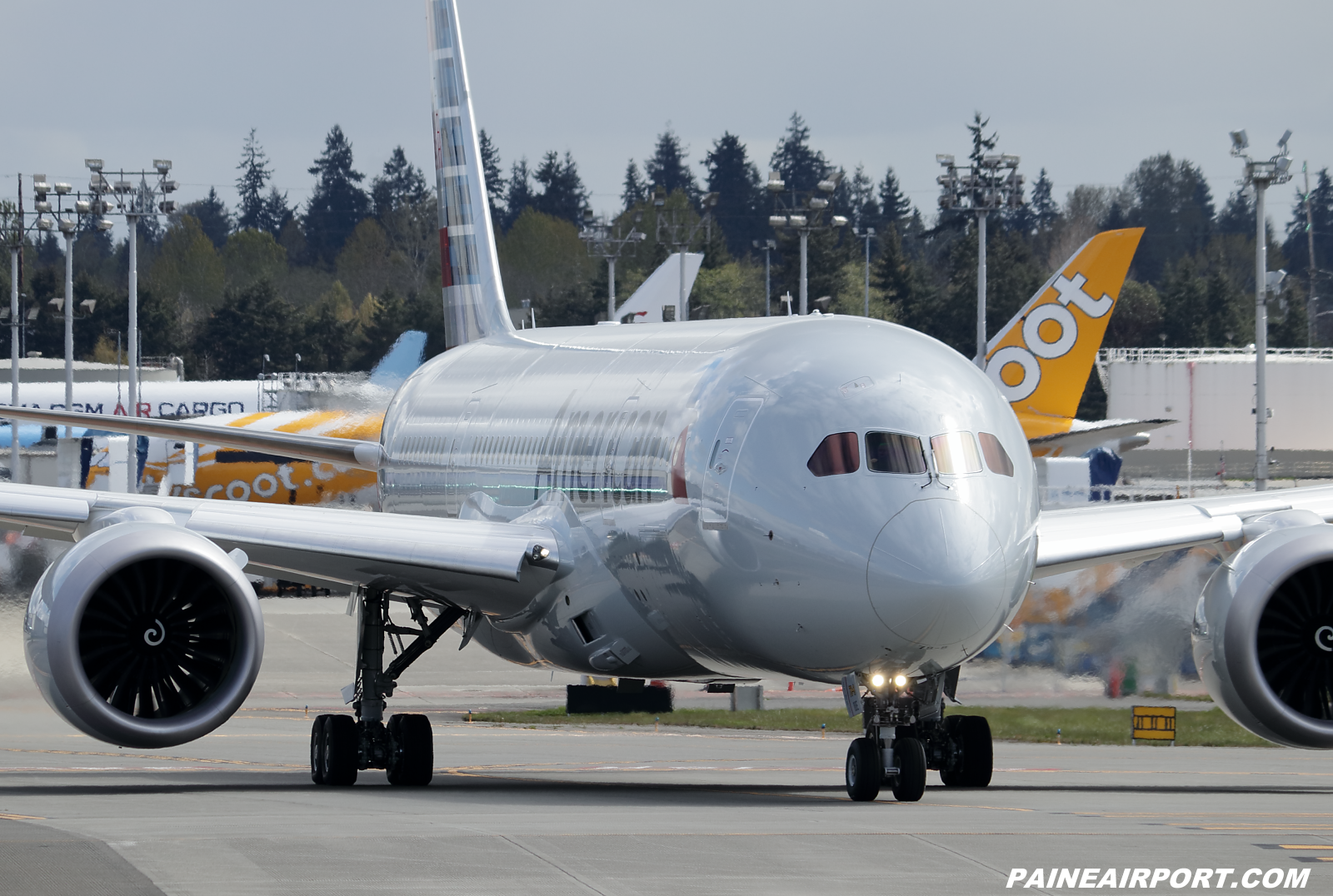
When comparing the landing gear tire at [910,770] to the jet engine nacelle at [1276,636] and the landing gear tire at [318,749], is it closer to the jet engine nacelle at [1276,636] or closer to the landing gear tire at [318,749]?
the jet engine nacelle at [1276,636]

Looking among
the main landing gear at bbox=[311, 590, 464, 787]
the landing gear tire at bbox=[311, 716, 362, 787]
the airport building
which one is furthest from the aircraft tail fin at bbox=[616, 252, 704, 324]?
the airport building

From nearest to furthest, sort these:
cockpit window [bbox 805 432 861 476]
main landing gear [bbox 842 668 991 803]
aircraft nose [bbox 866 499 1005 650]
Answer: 1. aircraft nose [bbox 866 499 1005 650]
2. cockpit window [bbox 805 432 861 476]
3. main landing gear [bbox 842 668 991 803]

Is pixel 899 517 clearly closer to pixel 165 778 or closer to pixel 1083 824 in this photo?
pixel 1083 824

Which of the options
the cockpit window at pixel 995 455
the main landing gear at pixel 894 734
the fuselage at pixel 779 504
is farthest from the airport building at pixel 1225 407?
the cockpit window at pixel 995 455

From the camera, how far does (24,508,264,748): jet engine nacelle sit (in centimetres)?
1655

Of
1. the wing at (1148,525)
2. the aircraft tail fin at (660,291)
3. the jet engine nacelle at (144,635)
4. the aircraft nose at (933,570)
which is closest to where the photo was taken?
Answer: the aircraft nose at (933,570)

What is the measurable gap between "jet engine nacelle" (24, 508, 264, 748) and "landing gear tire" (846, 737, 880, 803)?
481cm

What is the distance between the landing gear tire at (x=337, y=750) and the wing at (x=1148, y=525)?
21.9ft

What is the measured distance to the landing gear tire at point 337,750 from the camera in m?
20.3

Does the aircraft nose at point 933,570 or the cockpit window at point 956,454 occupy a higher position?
the cockpit window at point 956,454

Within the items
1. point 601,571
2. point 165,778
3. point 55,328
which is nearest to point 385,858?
point 601,571

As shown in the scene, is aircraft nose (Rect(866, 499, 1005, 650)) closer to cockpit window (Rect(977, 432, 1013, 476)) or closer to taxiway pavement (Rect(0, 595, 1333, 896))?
cockpit window (Rect(977, 432, 1013, 476))

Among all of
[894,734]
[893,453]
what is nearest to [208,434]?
[894,734]

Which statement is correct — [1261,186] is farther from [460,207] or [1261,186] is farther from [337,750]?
[337,750]
